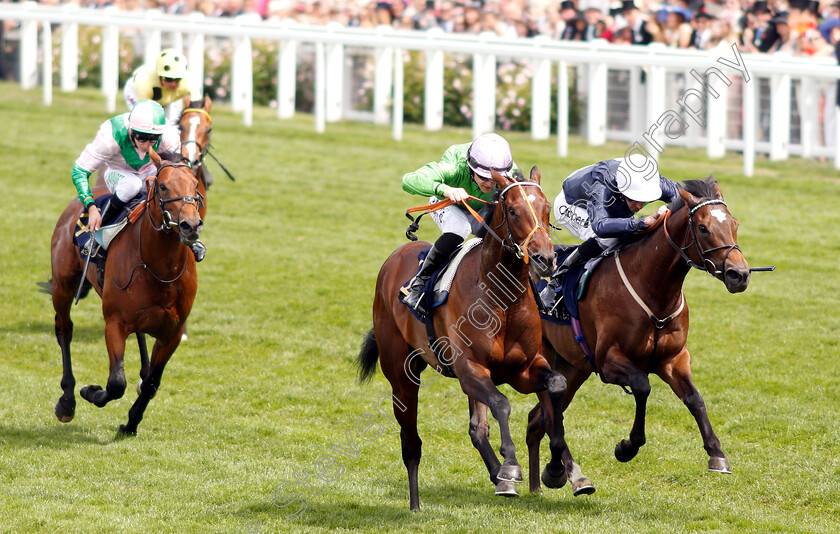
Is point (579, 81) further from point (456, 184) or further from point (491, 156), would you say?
point (491, 156)

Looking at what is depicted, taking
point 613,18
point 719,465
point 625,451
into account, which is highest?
point 613,18

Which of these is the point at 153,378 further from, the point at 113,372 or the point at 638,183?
the point at 638,183

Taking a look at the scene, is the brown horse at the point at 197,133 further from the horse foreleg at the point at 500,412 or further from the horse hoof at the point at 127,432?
the horse foreleg at the point at 500,412

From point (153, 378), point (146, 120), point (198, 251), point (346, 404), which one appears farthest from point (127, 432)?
point (146, 120)

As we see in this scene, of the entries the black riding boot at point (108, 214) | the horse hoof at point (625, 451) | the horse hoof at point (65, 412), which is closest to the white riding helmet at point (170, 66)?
the black riding boot at point (108, 214)

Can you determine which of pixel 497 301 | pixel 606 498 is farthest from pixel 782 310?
pixel 497 301

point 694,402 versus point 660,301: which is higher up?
point 660,301

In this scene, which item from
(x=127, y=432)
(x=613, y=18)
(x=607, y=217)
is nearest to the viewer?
(x=607, y=217)

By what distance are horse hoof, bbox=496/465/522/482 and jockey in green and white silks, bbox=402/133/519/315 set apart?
3.19 ft

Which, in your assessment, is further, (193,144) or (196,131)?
(196,131)

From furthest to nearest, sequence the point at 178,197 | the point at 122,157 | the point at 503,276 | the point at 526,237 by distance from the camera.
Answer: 1. the point at 122,157
2. the point at 178,197
3. the point at 503,276
4. the point at 526,237

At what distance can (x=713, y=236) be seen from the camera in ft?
18.5

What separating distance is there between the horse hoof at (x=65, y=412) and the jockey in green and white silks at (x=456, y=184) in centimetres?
268

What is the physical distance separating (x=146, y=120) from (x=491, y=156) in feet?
8.14
